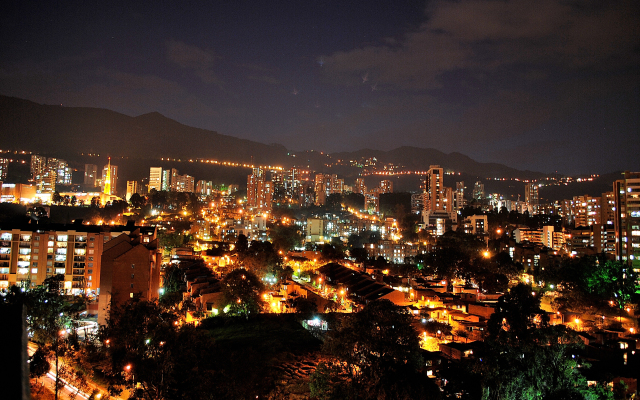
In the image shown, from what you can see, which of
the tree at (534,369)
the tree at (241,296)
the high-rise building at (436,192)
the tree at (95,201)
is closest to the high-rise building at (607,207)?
the high-rise building at (436,192)

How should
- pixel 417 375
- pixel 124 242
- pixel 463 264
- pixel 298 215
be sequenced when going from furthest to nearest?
pixel 298 215 → pixel 463 264 → pixel 124 242 → pixel 417 375

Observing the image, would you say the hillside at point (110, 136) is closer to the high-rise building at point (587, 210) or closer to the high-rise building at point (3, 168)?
the high-rise building at point (3, 168)

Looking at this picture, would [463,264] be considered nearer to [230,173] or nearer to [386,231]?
[386,231]

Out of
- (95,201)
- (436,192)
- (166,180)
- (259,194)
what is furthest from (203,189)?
(436,192)

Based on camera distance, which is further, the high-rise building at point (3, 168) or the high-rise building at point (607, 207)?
the high-rise building at point (3, 168)

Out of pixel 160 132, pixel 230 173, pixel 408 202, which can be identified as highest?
pixel 160 132

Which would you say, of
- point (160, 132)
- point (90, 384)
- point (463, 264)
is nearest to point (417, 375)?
point (90, 384)
